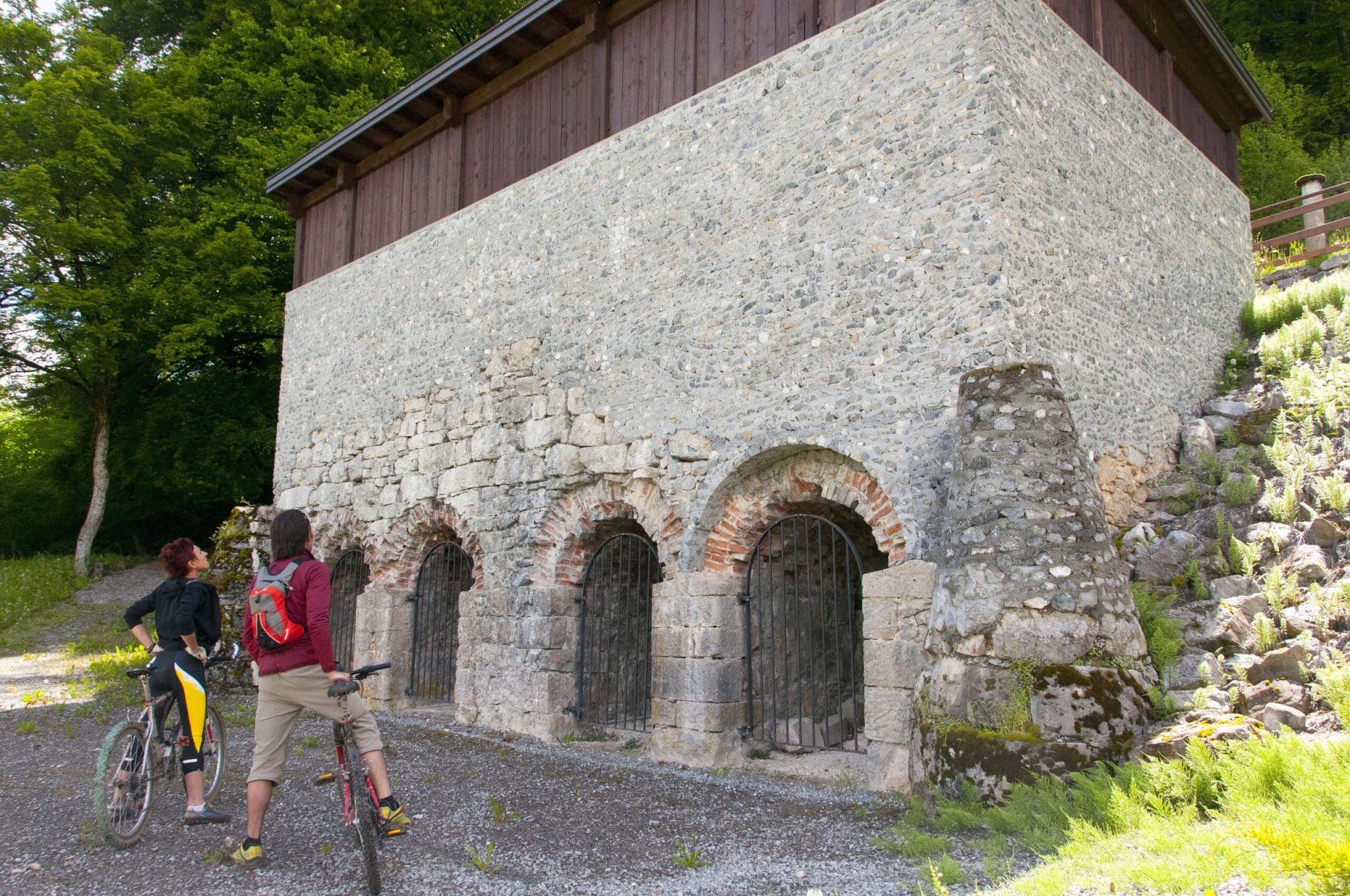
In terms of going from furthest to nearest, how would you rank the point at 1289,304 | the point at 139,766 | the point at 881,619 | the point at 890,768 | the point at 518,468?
the point at 1289,304
the point at 518,468
the point at 881,619
the point at 890,768
the point at 139,766

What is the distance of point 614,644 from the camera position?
8.98 meters

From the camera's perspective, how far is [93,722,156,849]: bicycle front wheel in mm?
4688

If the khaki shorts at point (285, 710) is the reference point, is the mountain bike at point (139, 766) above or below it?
below

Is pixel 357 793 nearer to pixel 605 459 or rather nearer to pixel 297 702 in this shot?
pixel 297 702

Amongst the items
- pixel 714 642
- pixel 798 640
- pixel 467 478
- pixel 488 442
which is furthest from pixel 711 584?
pixel 467 478

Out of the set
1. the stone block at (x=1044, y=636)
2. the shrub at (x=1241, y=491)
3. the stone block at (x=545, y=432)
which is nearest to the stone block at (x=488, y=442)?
the stone block at (x=545, y=432)

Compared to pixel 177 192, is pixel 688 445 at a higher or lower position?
lower

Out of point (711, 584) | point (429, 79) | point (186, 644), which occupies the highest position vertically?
point (429, 79)

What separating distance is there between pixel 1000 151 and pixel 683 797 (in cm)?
502

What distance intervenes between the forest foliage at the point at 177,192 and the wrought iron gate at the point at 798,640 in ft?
43.4

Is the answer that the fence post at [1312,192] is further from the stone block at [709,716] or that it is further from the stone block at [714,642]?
the stone block at [709,716]

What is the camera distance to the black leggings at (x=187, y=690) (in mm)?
4973

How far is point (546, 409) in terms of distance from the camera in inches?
356

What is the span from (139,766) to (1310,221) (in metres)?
17.5
